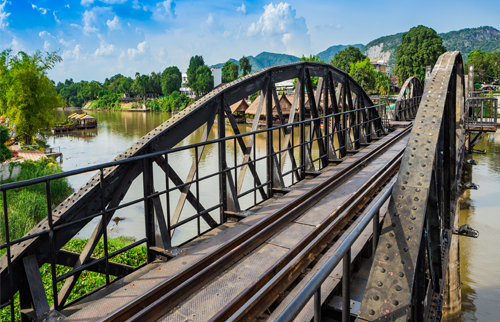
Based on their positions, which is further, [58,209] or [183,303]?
[58,209]

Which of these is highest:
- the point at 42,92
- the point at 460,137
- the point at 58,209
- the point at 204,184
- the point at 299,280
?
the point at 42,92

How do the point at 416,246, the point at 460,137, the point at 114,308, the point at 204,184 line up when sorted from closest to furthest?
the point at 416,246
the point at 114,308
the point at 460,137
the point at 204,184

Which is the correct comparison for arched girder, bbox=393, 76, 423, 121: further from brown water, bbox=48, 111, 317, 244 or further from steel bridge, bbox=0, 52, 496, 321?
steel bridge, bbox=0, 52, 496, 321

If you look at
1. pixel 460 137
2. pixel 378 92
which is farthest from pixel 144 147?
pixel 378 92

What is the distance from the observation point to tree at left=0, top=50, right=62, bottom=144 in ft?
84.6

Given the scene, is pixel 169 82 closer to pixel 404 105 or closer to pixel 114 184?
pixel 404 105

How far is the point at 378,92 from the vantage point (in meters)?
74.2

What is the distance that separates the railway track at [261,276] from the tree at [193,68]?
9678cm

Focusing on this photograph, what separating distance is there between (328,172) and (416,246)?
653 cm

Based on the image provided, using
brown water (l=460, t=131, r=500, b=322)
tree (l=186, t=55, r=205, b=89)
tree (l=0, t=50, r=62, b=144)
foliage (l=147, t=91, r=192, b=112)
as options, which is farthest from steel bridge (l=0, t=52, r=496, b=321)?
tree (l=186, t=55, r=205, b=89)

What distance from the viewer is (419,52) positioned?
5966 centimetres

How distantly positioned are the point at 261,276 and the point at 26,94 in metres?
27.9

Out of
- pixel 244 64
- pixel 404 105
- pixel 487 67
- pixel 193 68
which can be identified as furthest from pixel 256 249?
pixel 244 64

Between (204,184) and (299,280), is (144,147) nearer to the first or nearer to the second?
(299,280)
